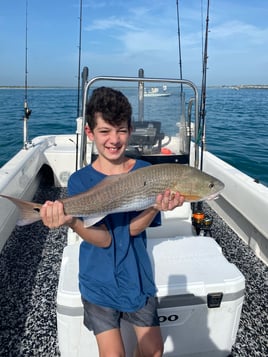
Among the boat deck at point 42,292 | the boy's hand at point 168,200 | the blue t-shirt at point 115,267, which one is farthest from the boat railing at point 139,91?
the boy's hand at point 168,200

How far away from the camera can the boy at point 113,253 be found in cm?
178

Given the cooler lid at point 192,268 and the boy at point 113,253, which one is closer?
the boy at point 113,253

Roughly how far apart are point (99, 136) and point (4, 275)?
2214 millimetres

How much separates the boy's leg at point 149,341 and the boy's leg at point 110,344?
5.4 inches

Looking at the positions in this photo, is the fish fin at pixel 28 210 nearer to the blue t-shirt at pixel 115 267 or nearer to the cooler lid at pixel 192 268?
the blue t-shirt at pixel 115 267

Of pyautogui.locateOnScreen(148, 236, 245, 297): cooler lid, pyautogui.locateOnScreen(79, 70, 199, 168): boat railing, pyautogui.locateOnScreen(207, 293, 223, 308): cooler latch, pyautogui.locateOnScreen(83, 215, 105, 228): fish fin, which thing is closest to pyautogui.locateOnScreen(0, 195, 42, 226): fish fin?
pyautogui.locateOnScreen(83, 215, 105, 228): fish fin

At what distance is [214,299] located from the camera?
1981mm

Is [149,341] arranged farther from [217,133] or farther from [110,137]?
[217,133]

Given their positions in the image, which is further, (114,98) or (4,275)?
(4,275)

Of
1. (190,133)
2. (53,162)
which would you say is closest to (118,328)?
(190,133)

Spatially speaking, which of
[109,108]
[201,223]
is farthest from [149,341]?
[201,223]

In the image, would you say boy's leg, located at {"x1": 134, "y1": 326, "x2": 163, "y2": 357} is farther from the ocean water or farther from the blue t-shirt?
the ocean water

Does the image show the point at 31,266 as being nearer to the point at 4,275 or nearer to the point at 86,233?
the point at 4,275

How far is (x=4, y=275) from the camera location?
3316mm
